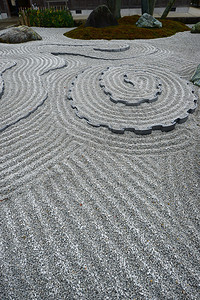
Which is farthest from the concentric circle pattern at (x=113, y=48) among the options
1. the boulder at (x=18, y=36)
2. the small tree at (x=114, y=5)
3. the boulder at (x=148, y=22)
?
the small tree at (x=114, y=5)

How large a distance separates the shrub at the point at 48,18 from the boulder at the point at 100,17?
2872 mm

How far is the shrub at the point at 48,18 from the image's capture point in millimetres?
13352

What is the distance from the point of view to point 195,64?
22.6 ft

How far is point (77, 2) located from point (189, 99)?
62.2 feet

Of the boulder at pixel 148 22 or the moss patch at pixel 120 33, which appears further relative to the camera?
the boulder at pixel 148 22

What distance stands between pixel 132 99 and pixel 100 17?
9732 mm

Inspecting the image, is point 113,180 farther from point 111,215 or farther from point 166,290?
point 166,290

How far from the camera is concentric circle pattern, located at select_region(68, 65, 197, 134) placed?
152 inches

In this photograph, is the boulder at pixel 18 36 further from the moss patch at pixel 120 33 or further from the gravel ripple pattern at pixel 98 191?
the gravel ripple pattern at pixel 98 191

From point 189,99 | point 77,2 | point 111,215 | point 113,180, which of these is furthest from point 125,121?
point 77,2

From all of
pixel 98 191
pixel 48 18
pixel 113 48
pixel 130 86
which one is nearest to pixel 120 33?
pixel 113 48

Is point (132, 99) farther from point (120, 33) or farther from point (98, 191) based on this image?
point (120, 33)

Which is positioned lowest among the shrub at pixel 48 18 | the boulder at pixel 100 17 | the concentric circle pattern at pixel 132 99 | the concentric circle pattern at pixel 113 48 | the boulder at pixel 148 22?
the concentric circle pattern at pixel 132 99

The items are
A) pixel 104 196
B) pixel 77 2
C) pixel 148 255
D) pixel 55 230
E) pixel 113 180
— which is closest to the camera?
pixel 148 255
